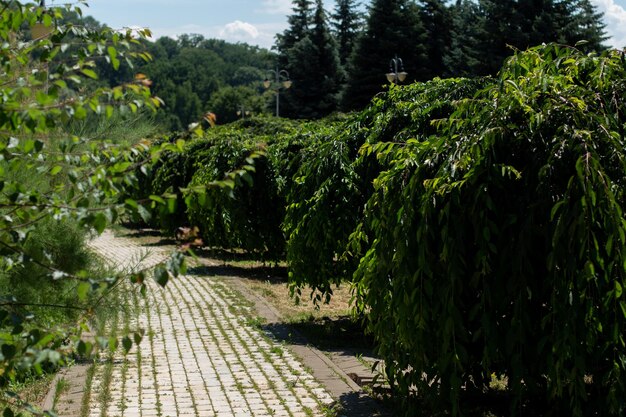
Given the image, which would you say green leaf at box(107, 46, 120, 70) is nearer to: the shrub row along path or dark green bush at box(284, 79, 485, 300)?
the shrub row along path

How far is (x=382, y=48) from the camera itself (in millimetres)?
46438

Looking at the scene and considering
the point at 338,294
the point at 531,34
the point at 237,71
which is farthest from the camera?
the point at 237,71

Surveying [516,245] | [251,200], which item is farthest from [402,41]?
[516,245]

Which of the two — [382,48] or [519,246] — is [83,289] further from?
[382,48]

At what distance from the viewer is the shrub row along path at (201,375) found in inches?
263

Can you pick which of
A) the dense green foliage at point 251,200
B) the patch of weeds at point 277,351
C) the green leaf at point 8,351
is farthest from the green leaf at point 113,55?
the dense green foliage at point 251,200

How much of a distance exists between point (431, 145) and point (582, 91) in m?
1.05

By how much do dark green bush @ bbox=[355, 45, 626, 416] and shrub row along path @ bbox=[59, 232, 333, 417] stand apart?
1606 millimetres

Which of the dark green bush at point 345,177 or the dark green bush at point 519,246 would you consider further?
the dark green bush at point 345,177

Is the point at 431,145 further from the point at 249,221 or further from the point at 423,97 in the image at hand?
the point at 249,221

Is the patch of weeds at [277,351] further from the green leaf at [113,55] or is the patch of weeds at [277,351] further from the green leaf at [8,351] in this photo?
the green leaf at [8,351]

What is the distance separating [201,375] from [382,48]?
40419 millimetres

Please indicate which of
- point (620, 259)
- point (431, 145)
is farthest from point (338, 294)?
point (620, 259)

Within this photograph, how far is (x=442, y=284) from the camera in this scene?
17.2ft
